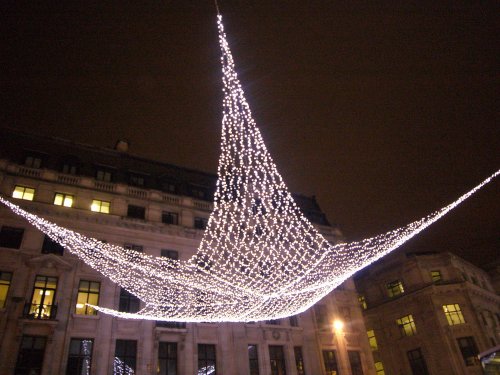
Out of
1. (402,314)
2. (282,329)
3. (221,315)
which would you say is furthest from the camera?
(402,314)

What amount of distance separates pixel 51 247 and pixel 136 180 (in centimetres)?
709

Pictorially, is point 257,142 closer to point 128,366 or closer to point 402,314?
point 128,366

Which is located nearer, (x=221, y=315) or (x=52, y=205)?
(x=221, y=315)

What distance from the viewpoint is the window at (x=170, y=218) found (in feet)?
78.0

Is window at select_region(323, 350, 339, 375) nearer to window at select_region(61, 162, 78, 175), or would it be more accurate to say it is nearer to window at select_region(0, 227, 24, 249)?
window at select_region(0, 227, 24, 249)

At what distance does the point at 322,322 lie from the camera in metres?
25.5

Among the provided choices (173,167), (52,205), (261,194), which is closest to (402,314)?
(173,167)

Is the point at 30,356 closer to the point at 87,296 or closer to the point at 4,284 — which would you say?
the point at 87,296

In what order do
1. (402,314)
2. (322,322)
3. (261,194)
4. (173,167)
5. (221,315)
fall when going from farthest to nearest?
(402,314) → (173,167) → (322,322) → (221,315) → (261,194)

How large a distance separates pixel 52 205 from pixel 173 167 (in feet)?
31.6

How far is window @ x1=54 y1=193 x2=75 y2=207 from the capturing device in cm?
2086

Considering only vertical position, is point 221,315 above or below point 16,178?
below

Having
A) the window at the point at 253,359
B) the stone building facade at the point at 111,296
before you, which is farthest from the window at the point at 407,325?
the window at the point at 253,359

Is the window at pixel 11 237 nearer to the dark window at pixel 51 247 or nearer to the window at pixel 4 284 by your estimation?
the dark window at pixel 51 247
